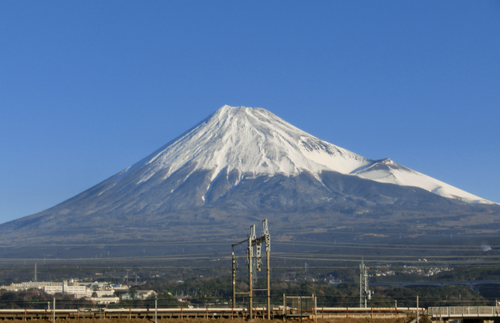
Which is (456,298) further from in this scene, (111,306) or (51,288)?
(51,288)

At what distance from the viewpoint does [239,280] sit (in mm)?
177125

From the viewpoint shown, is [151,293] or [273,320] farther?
[151,293]

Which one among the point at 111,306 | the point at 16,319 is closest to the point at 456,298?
the point at 111,306

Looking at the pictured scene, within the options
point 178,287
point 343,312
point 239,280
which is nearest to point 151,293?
point 178,287

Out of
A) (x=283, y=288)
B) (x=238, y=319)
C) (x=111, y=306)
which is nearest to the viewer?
(x=238, y=319)

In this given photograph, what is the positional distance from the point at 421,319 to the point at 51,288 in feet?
368

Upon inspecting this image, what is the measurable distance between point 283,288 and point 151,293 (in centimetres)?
2374

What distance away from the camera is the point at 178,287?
544ft

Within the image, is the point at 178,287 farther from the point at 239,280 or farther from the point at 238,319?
the point at 238,319

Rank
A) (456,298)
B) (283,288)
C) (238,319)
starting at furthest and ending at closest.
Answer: (283,288) < (456,298) < (238,319)

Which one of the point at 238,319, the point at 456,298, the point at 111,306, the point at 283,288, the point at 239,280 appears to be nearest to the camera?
the point at 238,319

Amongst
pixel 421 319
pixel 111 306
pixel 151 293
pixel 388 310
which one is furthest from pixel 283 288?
pixel 421 319

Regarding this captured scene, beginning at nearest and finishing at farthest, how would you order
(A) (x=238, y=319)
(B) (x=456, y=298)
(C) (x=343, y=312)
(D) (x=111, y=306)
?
1. (A) (x=238, y=319)
2. (C) (x=343, y=312)
3. (D) (x=111, y=306)
4. (B) (x=456, y=298)

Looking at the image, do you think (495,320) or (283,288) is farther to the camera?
(283,288)
